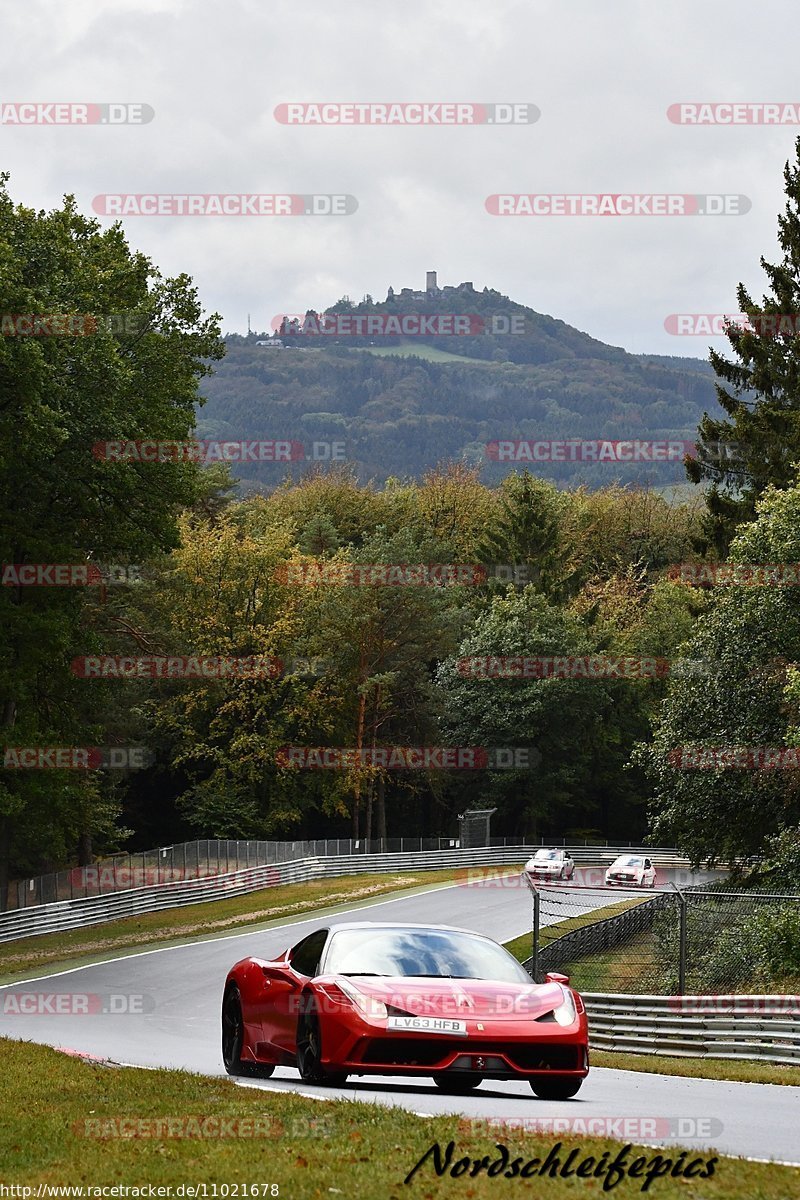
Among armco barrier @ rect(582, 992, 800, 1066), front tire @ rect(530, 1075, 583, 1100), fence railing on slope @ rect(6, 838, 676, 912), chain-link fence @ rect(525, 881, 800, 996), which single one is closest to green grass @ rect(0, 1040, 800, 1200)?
front tire @ rect(530, 1075, 583, 1100)

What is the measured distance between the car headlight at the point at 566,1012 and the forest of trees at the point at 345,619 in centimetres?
1881

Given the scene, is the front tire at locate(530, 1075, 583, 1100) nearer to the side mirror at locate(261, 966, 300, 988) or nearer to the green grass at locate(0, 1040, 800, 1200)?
the green grass at locate(0, 1040, 800, 1200)

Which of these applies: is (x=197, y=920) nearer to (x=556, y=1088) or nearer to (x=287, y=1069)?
(x=287, y=1069)

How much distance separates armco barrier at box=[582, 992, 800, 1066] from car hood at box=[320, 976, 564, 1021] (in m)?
7.36

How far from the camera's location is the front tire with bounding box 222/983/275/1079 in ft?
42.3

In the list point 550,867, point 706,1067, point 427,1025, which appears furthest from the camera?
point 550,867

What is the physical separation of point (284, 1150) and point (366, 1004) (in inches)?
115

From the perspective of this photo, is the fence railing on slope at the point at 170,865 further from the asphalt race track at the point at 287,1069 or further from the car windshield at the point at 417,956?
the car windshield at the point at 417,956

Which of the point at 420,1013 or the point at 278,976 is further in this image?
the point at 278,976

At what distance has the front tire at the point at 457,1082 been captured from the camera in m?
10.9

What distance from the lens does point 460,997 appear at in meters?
11.0

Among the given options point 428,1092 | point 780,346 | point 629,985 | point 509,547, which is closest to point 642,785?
point 509,547

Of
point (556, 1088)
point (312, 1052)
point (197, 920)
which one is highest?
point (312, 1052)

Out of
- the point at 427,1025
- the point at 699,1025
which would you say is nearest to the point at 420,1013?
the point at 427,1025
